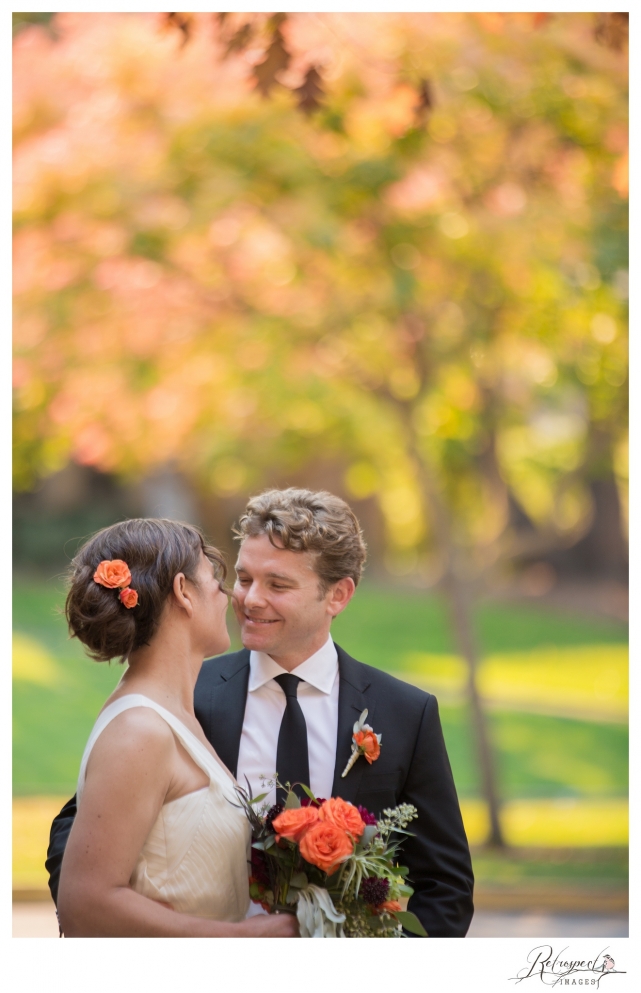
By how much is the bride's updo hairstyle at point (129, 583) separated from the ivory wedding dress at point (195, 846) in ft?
0.50

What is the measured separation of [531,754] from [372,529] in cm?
668

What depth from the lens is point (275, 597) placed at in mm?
2549

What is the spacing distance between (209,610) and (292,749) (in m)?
A: 0.43

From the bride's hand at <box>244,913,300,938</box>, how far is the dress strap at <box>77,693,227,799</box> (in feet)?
1.10

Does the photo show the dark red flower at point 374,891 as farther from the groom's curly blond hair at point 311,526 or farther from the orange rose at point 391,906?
the groom's curly blond hair at point 311,526

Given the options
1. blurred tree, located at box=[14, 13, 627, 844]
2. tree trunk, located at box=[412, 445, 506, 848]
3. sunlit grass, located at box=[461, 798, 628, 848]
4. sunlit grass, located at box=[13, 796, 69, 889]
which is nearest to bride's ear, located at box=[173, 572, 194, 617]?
blurred tree, located at box=[14, 13, 627, 844]

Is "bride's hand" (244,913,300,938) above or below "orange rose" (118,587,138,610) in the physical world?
below

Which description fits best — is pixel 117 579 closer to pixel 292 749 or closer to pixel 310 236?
pixel 292 749

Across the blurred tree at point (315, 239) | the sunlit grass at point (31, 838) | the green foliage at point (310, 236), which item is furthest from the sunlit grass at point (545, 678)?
the sunlit grass at point (31, 838)

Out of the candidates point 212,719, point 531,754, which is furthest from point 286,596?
point 531,754

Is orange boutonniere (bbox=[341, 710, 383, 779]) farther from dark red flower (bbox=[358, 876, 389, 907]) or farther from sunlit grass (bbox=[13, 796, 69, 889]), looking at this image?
sunlit grass (bbox=[13, 796, 69, 889])

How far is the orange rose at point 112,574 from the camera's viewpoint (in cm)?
231

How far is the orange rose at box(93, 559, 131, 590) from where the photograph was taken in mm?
2314

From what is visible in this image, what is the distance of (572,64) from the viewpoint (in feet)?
18.2
